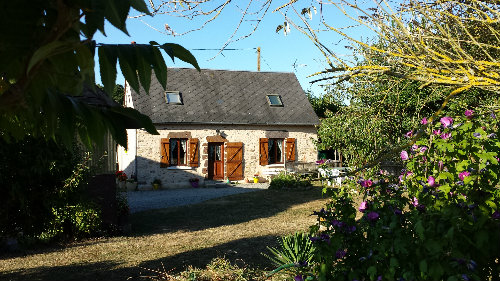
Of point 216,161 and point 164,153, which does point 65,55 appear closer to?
point 164,153

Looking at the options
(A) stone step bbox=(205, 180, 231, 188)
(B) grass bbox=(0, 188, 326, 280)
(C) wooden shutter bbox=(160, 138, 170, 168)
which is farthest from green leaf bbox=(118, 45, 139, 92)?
(A) stone step bbox=(205, 180, 231, 188)

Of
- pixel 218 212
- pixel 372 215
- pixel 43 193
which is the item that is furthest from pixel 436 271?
pixel 218 212

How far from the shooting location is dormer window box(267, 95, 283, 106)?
71.4 ft

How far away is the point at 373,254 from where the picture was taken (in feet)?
9.80

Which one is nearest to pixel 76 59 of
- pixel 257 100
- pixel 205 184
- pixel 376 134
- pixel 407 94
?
pixel 376 134

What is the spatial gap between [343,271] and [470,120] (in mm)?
1549

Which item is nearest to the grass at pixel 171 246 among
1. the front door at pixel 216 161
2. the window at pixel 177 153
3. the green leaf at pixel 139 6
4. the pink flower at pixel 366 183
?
the pink flower at pixel 366 183

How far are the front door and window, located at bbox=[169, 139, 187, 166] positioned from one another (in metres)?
1.32

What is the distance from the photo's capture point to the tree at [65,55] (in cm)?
115

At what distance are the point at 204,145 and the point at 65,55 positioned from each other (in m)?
18.6

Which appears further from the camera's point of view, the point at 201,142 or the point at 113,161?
the point at 201,142

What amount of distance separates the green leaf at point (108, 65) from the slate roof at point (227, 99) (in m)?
17.5

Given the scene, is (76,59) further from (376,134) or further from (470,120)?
(376,134)

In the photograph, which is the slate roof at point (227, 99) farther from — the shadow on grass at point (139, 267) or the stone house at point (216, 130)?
the shadow on grass at point (139, 267)
